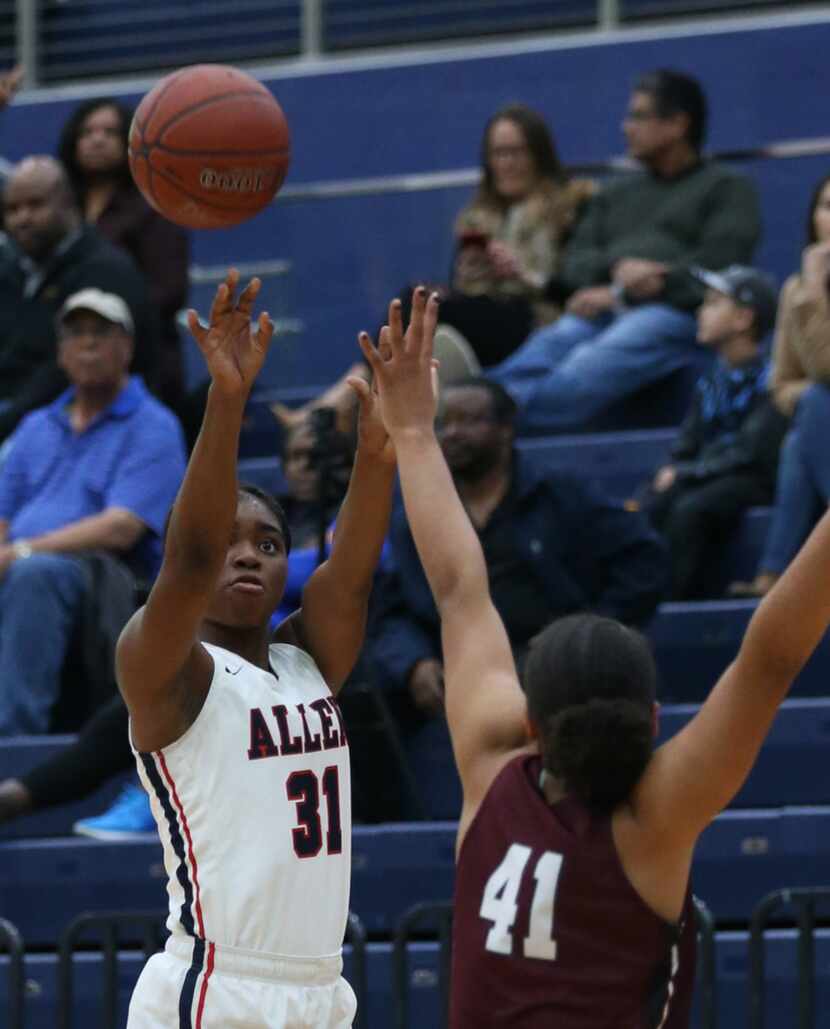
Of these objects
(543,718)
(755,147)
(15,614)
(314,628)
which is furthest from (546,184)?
(543,718)

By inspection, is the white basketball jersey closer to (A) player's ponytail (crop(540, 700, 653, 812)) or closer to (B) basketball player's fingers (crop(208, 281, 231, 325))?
(B) basketball player's fingers (crop(208, 281, 231, 325))

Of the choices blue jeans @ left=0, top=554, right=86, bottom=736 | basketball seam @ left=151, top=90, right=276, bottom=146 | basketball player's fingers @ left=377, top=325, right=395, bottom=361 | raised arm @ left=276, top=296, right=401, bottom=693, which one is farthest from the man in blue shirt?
basketball player's fingers @ left=377, top=325, right=395, bottom=361

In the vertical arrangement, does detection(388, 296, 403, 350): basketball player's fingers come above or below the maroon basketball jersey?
above

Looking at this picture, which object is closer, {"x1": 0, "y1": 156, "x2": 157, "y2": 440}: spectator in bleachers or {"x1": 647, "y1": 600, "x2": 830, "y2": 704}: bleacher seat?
{"x1": 647, "y1": 600, "x2": 830, "y2": 704}: bleacher seat

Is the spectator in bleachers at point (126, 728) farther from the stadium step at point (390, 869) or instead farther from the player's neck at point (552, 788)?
the player's neck at point (552, 788)

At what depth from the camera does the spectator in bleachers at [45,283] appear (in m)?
9.08

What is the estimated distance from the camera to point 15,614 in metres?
7.85

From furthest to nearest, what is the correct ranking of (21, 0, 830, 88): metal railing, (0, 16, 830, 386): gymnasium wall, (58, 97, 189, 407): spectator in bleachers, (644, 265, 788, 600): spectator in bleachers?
(21, 0, 830, 88): metal railing
(0, 16, 830, 386): gymnasium wall
(58, 97, 189, 407): spectator in bleachers
(644, 265, 788, 600): spectator in bleachers

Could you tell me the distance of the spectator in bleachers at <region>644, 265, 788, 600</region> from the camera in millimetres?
8133

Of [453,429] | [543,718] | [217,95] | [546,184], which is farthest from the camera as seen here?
[546,184]

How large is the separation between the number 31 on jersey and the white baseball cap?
16.5 feet

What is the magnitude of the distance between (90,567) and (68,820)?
967mm

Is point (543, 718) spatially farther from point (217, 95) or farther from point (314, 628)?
point (217, 95)

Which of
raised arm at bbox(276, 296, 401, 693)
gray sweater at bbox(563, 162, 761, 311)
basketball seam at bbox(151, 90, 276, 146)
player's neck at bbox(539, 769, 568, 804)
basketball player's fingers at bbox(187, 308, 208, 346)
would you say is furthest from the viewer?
gray sweater at bbox(563, 162, 761, 311)
